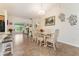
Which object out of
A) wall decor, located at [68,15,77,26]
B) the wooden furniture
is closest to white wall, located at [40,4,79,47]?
wall decor, located at [68,15,77,26]

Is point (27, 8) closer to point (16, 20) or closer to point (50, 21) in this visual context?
point (16, 20)

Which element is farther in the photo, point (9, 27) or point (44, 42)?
point (44, 42)

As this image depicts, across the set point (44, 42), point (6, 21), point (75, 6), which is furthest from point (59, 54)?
point (6, 21)

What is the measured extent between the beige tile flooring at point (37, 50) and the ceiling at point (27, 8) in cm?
49

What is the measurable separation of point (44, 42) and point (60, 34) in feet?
1.11

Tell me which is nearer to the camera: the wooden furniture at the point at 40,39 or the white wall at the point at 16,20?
the white wall at the point at 16,20

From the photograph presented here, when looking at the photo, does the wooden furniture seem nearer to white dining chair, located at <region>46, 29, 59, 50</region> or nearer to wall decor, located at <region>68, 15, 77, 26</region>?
white dining chair, located at <region>46, 29, 59, 50</region>

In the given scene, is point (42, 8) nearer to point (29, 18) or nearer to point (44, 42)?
point (29, 18)

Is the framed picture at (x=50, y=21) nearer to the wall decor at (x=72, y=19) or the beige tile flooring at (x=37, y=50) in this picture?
the wall decor at (x=72, y=19)

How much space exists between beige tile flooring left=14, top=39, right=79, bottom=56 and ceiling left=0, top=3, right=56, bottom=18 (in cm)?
49

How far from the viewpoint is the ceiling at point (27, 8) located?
1.89m

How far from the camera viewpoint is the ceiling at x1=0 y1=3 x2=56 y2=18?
6.19 feet

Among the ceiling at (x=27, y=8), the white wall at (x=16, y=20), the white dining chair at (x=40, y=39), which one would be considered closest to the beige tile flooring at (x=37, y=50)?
the white dining chair at (x=40, y=39)

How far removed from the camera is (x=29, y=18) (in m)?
1.94
